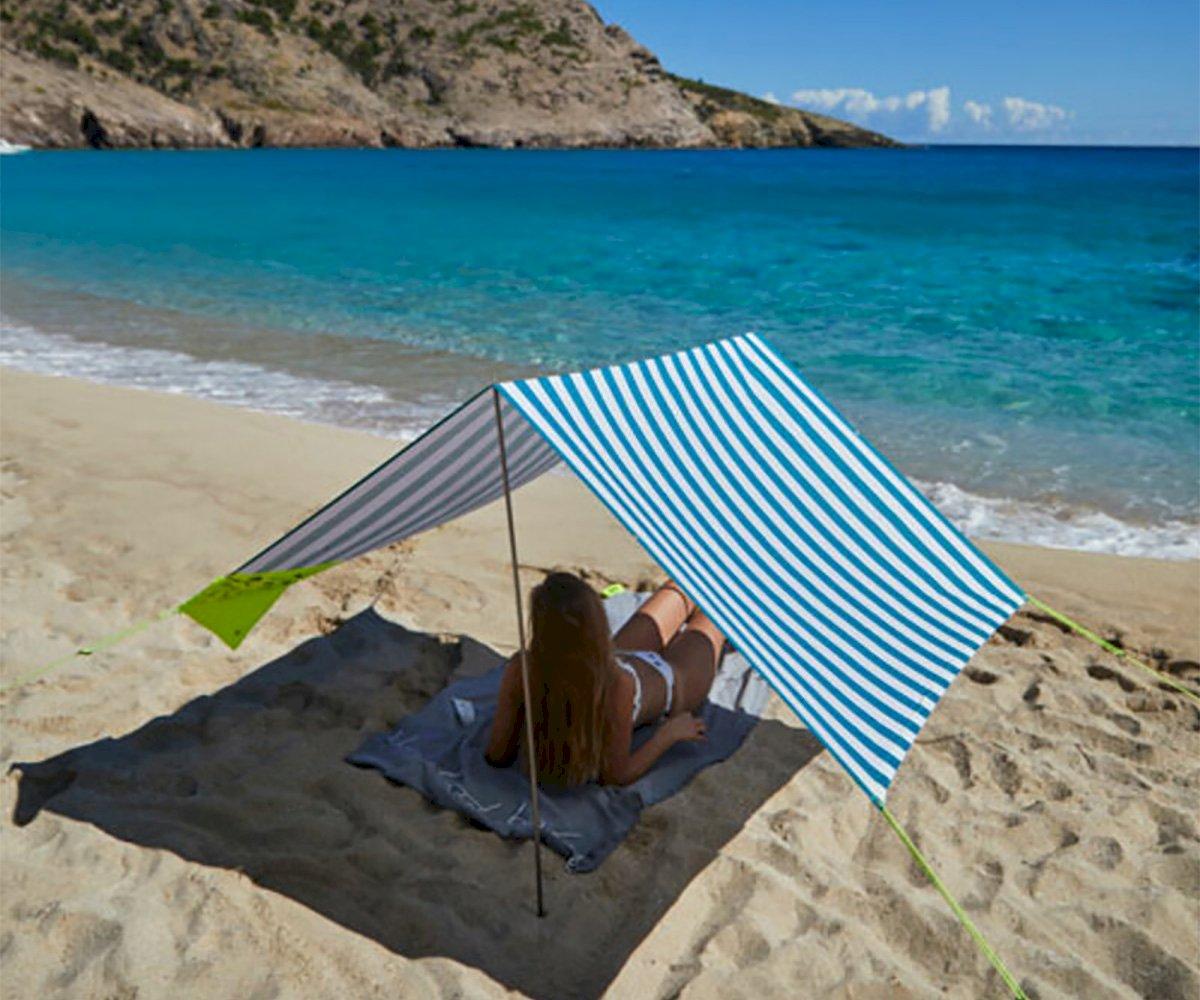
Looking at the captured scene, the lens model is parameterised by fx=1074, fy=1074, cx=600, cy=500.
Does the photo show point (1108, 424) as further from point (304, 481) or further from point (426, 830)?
point (426, 830)

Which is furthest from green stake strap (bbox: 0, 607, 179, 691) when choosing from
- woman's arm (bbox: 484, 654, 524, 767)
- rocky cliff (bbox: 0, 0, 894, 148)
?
rocky cliff (bbox: 0, 0, 894, 148)

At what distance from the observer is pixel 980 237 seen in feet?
91.5

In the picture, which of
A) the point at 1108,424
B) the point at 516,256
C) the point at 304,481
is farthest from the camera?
the point at 516,256

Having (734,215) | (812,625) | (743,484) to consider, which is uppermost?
(743,484)

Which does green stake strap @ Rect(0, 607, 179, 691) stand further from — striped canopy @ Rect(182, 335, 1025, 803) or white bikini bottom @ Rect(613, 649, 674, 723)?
white bikini bottom @ Rect(613, 649, 674, 723)

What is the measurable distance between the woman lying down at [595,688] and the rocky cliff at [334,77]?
192ft

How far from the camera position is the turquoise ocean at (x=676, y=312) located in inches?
359

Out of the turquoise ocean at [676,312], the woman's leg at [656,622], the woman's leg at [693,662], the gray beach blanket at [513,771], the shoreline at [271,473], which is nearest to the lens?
the gray beach blanket at [513,771]

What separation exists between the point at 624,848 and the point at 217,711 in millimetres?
1818

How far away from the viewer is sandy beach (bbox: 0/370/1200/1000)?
3.09m

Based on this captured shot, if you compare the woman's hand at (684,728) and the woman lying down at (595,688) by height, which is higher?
the woman lying down at (595,688)

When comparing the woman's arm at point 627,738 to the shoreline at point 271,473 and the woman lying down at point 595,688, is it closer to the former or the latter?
the woman lying down at point 595,688

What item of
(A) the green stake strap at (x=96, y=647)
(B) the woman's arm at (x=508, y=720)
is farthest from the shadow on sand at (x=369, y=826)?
(A) the green stake strap at (x=96, y=647)

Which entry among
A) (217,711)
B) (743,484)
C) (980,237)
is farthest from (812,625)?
(980,237)
